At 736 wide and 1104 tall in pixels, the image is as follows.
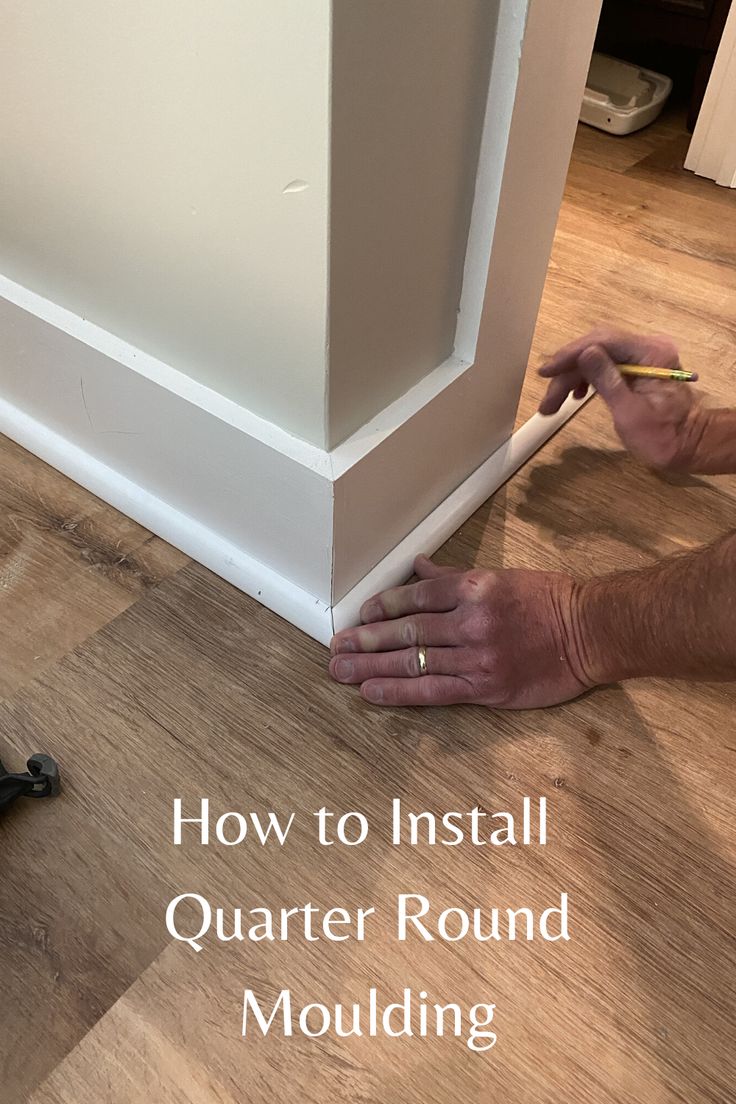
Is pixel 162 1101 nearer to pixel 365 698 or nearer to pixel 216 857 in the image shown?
pixel 216 857

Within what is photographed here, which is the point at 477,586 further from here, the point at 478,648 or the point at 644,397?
the point at 644,397

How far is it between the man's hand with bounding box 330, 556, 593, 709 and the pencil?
223mm

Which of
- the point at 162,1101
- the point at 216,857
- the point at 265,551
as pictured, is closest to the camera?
the point at 162,1101

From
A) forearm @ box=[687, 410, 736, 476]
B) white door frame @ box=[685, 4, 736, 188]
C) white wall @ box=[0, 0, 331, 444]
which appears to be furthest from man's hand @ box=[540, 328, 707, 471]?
white door frame @ box=[685, 4, 736, 188]

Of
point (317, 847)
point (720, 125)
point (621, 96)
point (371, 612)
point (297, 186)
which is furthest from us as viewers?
point (621, 96)

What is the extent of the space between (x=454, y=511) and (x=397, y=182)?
0.35 meters

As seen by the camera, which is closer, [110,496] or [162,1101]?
[162,1101]

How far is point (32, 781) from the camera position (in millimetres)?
615

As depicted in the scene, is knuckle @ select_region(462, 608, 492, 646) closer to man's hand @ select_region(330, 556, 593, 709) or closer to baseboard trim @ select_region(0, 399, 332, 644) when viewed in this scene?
man's hand @ select_region(330, 556, 593, 709)

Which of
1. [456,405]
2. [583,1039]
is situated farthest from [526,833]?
[456,405]

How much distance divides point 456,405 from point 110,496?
359 millimetres

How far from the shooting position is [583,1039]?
533 mm

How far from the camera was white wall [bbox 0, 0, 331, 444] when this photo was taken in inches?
18.8

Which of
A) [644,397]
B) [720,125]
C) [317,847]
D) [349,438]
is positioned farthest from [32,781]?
[720,125]
